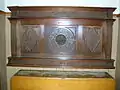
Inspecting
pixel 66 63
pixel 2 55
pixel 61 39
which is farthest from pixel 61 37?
pixel 2 55

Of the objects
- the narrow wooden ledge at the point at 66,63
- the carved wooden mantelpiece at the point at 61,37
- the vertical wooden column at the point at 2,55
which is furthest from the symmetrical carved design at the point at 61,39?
the vertical wooden column at the point at 2,55

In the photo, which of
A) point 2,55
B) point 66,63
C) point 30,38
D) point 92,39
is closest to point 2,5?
point 30,38

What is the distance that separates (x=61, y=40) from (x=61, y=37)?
2.2 inches

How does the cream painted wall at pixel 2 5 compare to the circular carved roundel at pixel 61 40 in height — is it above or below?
above

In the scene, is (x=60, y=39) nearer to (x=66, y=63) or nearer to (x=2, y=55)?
(x=66, y=63)

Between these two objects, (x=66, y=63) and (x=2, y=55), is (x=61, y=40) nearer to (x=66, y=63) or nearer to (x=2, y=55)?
(x=66, y=63)

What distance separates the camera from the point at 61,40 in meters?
2.95

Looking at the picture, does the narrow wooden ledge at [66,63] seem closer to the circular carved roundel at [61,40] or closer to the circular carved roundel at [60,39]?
the circular carved roundel at [61,40]

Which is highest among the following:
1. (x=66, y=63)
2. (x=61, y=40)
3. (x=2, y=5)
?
(x=2, y=5)

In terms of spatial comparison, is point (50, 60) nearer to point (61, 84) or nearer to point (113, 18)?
point (61, 84)

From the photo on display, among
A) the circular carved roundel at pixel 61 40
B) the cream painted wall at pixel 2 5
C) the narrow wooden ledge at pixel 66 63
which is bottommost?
the narrow wooden ledge at pixel 66 63

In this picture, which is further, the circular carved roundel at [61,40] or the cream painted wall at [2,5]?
the circular carved roundel at [61,40]

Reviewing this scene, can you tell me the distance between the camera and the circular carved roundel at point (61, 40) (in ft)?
9.59

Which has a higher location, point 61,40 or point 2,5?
point 2,5
